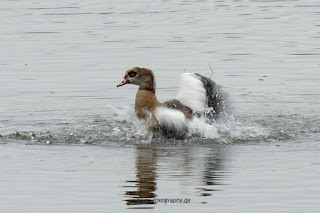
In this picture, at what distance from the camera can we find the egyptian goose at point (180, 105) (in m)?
10.9

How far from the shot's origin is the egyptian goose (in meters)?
10.9

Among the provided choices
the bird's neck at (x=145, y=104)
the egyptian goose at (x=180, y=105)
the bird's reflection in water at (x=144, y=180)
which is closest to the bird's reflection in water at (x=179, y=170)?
the bird's reflection in water at (x=144, y=180)

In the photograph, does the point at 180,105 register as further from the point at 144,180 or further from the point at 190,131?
the point at 144,180

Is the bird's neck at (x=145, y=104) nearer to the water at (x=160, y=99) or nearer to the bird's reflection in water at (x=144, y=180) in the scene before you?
the water at (x=160, y=99)

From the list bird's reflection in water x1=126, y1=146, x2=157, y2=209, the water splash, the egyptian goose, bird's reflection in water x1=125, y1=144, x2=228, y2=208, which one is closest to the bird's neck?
the egyptian goose

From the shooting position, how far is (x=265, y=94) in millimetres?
14523

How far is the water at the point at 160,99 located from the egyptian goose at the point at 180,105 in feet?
0.61

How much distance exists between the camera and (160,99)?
14078 millimetres

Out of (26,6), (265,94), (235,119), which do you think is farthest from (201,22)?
(235,119)

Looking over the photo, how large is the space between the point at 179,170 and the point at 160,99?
16.1 feet

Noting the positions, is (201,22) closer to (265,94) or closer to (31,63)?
(31,63)

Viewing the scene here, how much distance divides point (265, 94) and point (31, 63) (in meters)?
5.20

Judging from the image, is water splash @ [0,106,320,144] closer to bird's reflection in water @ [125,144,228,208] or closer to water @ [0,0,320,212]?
water @ [0,0,320,212]

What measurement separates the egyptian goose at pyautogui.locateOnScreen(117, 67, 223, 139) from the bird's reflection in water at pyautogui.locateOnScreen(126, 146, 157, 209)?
1.51ft
